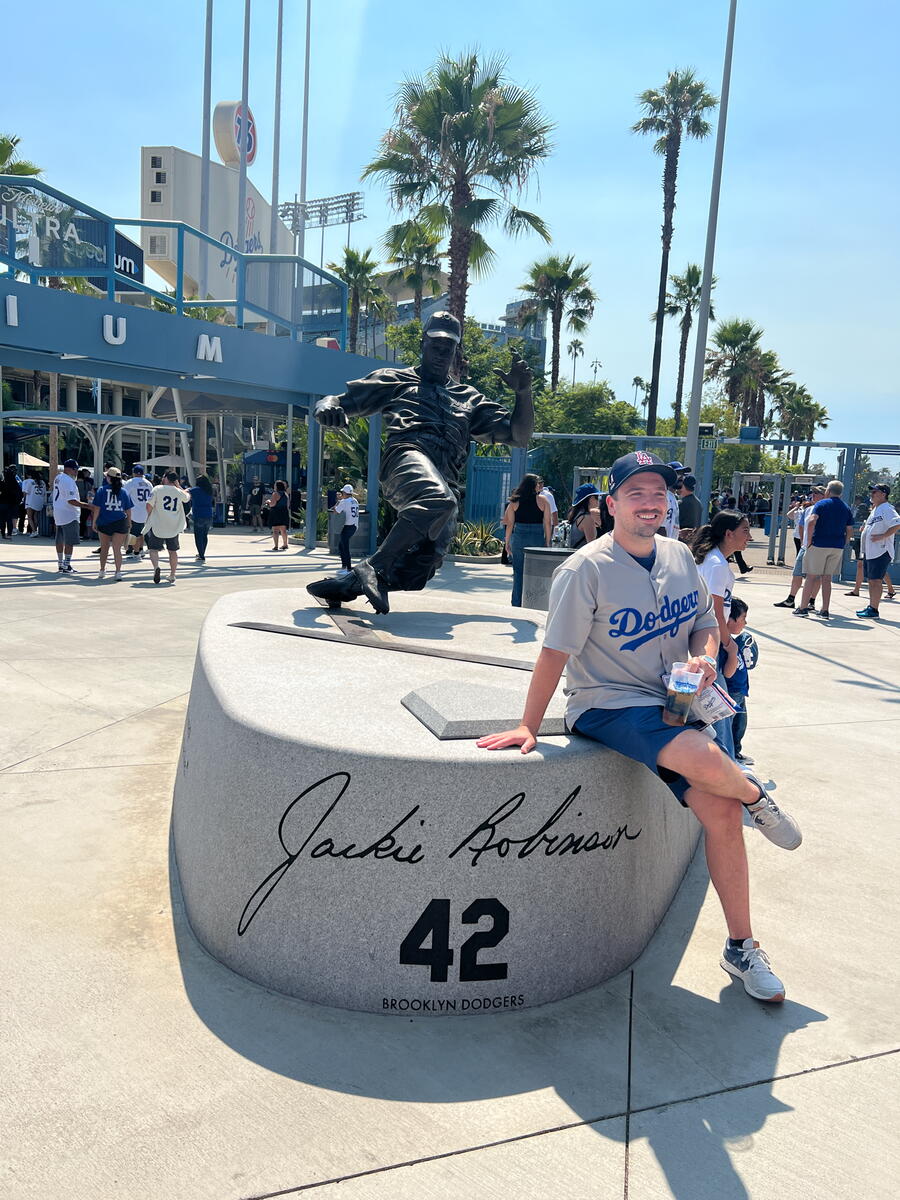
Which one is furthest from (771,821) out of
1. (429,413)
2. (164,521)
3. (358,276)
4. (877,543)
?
(358,276)

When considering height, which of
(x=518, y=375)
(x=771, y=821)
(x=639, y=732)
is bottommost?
(x=771, y=821)

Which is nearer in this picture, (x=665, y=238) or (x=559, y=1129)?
(x=559, y=1129)

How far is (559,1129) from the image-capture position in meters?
2.21

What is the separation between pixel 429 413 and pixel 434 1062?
4.45 metres

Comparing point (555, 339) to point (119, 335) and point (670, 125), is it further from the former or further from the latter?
point (119, 335)

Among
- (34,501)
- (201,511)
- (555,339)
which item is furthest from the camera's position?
(555,339)

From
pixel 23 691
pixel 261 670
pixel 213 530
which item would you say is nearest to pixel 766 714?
pixel 261 670

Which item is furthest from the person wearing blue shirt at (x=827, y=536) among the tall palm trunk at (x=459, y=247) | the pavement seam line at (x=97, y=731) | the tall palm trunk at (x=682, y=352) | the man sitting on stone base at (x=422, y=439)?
the tall palm trunk at (x=682, y=352)

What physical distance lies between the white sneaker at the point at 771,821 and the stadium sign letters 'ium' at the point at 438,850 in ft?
1.96

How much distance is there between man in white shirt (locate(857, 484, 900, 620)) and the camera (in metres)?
12.1

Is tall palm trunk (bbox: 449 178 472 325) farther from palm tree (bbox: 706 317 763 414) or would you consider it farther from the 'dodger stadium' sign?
palm tree (bbox: 706 317 763 414)

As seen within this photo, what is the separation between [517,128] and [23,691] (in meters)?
17.4

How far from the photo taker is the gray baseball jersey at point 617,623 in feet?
9.50

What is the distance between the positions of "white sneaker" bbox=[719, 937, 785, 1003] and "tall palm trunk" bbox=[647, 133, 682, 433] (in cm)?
3363
